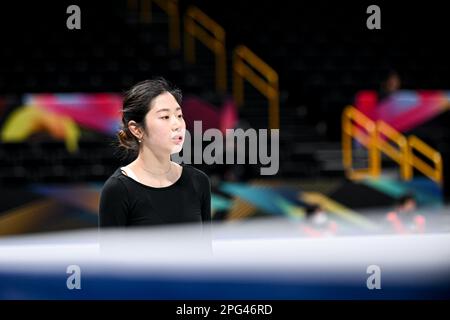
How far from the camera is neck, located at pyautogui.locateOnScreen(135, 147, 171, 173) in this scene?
8.16ft

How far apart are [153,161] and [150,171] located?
0.03m

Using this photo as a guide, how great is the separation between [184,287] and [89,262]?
65 centimetres

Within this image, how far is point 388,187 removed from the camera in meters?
8.69

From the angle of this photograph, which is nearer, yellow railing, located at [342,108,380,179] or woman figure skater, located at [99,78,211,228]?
woman figure skater, located at [99,78,211,228]

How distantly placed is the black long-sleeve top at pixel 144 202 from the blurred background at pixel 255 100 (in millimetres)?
5542

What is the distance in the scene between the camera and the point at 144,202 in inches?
97.0

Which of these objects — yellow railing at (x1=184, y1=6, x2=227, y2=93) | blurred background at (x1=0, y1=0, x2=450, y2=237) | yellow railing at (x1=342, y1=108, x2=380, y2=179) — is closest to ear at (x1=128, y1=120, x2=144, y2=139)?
blurred background at (x1=0, y1=0, x2=450, y2=237)

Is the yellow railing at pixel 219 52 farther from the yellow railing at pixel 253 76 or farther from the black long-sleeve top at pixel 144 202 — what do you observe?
the black long-sleeve top at pixel 144 202

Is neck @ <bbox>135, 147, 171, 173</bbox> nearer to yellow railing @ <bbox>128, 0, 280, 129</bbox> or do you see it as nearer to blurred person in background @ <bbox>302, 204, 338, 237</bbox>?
blurred person in background @ <bbox>302, 204, 338, 237</bbox>

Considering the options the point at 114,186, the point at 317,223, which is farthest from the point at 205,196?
the point at 317,223

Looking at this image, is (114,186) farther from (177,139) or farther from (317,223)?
(317,223)

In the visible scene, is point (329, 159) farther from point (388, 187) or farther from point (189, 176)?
point (189, 176)

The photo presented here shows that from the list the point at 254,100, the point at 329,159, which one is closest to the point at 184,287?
the point at 329,159

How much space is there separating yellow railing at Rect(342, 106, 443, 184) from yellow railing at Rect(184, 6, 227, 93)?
6.45 ft
